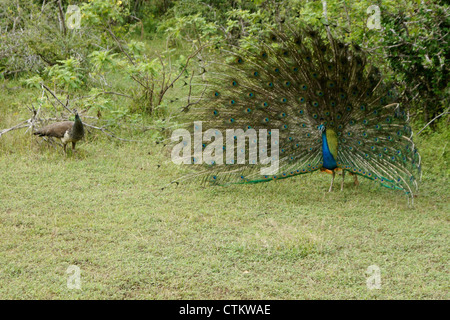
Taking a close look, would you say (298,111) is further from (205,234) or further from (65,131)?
(65,131)

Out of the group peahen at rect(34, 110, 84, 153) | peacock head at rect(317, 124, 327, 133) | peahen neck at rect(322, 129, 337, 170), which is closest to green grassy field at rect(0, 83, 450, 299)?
peahen at rect(34, 110, 84, 153)

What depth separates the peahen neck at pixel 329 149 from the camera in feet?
19.8

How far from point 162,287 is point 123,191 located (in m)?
2.47

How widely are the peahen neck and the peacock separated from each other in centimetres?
1

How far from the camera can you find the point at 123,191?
6516 mm

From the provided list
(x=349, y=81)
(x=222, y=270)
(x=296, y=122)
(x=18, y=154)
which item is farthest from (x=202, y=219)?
(x=18, y=154)

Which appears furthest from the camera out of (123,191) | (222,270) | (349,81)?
(123,191)

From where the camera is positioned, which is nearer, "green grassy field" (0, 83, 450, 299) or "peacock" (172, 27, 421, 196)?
"green grassy field" (0, 83, 450, 299)

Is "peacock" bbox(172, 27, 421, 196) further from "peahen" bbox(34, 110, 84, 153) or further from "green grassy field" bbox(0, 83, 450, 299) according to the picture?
"peahen" bbox(34, 110, 84, 153)

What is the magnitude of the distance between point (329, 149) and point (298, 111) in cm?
57

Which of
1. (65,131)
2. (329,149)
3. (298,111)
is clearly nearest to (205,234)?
(329,149)

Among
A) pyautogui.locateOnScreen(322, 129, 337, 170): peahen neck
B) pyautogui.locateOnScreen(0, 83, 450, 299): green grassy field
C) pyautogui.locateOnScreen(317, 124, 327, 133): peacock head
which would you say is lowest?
pyautogui.locateOnScreen(0, 83, 450, 299): green grassy field

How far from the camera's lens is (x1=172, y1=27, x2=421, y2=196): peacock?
607 cm

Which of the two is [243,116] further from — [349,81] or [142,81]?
[142,81]
